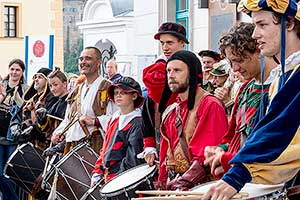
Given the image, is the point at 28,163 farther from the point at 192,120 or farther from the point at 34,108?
the point at 192,120

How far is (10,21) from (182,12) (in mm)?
30879

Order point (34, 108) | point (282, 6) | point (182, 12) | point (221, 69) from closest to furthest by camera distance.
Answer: point (282, 6)
point (221, 69)
point (34, 108)
point (182, 12)

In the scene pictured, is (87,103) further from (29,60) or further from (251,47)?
(29,60)

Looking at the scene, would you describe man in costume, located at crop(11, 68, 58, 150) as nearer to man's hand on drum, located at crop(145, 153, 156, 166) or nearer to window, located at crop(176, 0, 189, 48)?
window, located at crop(176, 0, 189, 48)

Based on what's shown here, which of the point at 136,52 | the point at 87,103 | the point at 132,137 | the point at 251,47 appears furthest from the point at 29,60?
the point at 251,47

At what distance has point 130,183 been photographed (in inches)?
221

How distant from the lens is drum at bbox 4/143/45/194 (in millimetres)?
8539

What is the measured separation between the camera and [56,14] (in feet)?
138

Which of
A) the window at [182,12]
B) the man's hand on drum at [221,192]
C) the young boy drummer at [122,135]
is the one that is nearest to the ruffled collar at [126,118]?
the young boy drummer at [122,135]

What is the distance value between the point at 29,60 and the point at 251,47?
843cm

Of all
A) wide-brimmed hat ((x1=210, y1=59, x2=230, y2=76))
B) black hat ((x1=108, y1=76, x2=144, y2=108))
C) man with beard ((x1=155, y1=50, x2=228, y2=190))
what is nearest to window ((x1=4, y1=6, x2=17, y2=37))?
black hat ((x1=108, y1=76, x2=144, y2=108))

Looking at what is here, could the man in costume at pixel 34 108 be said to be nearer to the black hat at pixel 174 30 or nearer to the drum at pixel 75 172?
the drum at pixel 75 172

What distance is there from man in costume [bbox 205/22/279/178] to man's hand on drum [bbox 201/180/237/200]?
710 mm

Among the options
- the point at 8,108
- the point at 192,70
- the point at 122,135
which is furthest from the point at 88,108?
the point at 192,70
